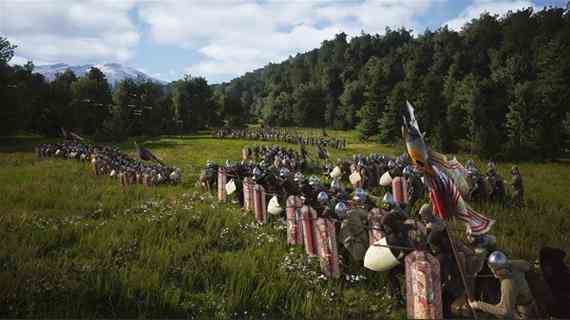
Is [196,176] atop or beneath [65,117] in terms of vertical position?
beneath

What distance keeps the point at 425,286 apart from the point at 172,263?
16.2 feet

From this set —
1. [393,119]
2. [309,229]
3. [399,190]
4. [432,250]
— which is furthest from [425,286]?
[393,119]

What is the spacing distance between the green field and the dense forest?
2652 cm

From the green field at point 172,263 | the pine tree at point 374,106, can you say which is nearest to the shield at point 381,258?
the green field at point 172,263

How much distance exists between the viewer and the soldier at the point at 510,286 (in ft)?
16.1

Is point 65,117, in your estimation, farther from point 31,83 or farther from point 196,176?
point 196,176

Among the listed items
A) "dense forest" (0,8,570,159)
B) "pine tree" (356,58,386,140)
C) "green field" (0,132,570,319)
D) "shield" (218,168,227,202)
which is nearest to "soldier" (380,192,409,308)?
"green field" (0,132,570,319)

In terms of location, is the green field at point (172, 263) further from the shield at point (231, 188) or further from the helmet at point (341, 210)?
the helmet at point (341, 210)

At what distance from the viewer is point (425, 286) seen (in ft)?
16.4

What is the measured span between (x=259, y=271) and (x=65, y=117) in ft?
207

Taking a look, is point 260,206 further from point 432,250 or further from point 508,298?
point 508,298

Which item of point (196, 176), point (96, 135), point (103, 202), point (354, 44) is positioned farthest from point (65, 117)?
point (354, 44)

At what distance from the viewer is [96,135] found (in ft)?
194

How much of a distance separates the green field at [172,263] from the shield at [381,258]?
0.78 metres
